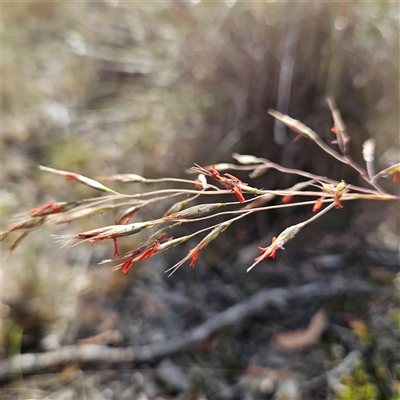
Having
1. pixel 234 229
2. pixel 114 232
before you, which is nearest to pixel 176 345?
pixel 234 229

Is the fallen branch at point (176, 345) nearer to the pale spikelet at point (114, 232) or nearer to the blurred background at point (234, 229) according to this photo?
the blurred background at point (234, 229)

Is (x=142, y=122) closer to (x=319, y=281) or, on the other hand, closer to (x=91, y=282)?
(x=91, y=282)

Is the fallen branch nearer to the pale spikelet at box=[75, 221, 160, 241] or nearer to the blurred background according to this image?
the blurred background

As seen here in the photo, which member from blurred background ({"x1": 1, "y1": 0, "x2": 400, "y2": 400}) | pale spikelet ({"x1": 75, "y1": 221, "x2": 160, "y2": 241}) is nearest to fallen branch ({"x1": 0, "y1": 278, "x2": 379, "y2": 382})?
blurred background ({"x1": 1, "y1": 0, "x2": 400, "y2": 400})

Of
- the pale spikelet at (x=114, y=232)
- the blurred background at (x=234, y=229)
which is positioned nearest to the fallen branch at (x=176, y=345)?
the blurred background at (x=234, y=229)

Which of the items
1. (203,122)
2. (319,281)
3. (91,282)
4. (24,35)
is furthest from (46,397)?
(24,35)
